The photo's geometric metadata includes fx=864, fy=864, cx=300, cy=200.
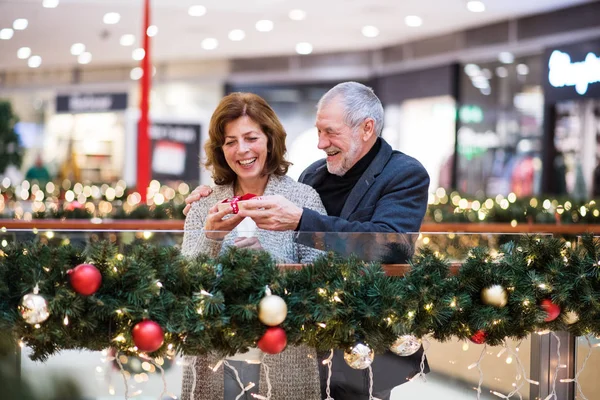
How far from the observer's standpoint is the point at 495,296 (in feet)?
7.79

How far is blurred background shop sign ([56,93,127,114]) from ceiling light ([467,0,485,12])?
660 centimetres

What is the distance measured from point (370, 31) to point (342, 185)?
41.5ft

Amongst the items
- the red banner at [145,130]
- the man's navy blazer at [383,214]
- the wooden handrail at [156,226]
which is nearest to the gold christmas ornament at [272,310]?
the man's navy blazer at [383,214]

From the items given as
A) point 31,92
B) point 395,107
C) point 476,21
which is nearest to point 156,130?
point 476,21

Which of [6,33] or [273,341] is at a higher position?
[6,33]

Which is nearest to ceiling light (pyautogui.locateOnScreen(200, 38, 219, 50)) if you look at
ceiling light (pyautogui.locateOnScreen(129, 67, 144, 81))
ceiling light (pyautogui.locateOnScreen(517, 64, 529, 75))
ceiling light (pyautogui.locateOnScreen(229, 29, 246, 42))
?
ceiling light (pyautogui.locateOnScreen(229, 29, 246, 42))

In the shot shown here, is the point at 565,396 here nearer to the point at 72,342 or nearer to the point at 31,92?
the point at 72,342

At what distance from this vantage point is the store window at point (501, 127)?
13820 mm

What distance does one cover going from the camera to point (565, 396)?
104 inches

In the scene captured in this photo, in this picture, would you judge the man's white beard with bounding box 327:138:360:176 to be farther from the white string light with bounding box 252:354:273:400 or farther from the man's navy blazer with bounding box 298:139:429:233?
the white string light with bounding box 252:354:273:400

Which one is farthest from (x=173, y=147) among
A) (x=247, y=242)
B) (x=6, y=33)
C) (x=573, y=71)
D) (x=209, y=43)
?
(x=247, y=242)

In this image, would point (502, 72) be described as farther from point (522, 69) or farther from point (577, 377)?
point (577, 377)

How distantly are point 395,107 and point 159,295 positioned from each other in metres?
15.6

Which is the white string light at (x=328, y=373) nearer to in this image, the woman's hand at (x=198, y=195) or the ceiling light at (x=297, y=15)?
the woman's hand at (x=198, y=195)
